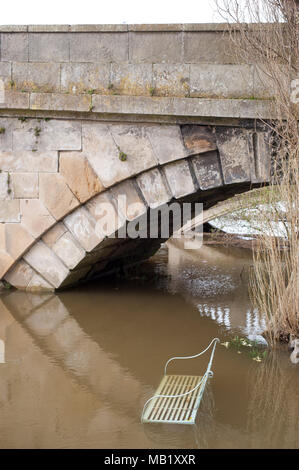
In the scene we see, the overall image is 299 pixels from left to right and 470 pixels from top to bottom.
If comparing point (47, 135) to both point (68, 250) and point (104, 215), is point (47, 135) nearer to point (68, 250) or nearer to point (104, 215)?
point (104, 215)

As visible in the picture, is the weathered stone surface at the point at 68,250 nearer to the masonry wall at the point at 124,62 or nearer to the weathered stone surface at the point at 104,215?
the weathered stone surface at the point at 104,215

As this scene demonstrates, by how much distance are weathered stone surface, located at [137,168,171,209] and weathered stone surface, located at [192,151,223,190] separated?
13.6 inches

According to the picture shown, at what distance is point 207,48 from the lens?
17.4 ft

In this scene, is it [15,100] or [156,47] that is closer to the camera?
[156,47]

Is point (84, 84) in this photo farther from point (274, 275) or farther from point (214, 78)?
point (274, 275)

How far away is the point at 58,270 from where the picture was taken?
6.06 metres

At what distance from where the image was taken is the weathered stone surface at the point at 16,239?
19.5ft

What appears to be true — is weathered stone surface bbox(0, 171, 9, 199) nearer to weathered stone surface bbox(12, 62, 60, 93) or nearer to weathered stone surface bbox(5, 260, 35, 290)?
weathered stone surface bbox(5, 260, 35, 290)

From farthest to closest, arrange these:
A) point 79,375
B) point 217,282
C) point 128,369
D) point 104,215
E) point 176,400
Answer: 1. point 217,282
2. point 104,215
3. point 128,369
4. point 79,375
5. point 176,400

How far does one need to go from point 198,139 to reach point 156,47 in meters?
0.97

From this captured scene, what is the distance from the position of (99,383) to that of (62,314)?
1763 millimetres

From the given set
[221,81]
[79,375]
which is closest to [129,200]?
[221,81]

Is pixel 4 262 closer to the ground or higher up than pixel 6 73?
closer to the ground

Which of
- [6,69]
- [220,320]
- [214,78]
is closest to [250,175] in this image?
[214,78]
